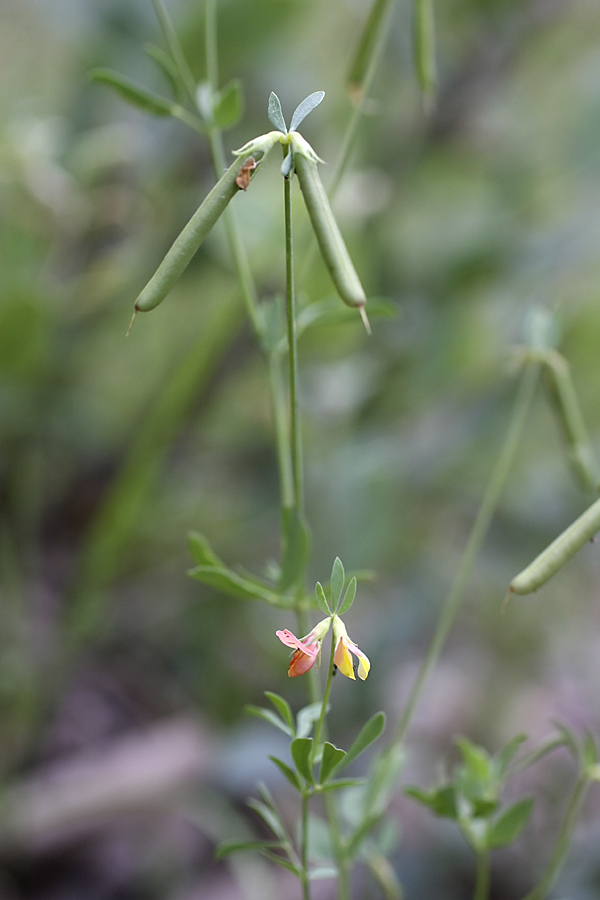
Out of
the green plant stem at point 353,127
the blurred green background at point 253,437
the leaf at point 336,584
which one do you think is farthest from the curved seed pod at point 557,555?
the blurred green background at point 253,437

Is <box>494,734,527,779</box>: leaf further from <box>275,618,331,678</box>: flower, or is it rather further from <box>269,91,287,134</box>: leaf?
<box>269,91,287,134</box>: leaf

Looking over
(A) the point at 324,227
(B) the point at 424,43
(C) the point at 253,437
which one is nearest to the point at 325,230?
(A) the point at 324,227

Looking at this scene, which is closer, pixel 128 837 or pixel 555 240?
pixel 128 837

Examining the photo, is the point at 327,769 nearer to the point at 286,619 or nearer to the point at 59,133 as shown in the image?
the point at 286,619

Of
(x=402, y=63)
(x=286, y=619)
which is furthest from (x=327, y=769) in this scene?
(x=402, y=63)

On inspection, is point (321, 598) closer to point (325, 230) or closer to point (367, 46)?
point (325, 230)

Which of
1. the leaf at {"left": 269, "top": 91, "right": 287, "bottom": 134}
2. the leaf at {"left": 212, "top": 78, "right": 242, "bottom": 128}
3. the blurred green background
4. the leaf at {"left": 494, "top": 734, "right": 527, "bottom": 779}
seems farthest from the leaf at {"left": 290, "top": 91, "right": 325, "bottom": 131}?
the blurred green background
